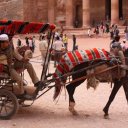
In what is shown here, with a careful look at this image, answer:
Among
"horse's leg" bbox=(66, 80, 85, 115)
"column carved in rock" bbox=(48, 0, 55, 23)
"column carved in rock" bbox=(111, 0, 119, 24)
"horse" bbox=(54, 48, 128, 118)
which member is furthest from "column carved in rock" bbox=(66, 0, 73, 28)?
"horse" bbox=(54, 48, 128, 118)

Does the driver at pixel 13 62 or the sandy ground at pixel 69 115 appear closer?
the sandy ground at pixel 69 115

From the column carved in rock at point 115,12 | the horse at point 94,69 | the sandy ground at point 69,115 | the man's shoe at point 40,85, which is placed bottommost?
the sandy ground at point 69,115

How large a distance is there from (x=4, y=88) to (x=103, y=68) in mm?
2154

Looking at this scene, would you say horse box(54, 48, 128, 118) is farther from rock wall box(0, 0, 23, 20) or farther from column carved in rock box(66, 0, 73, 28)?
rock wall box(0, 0, 23, 20)

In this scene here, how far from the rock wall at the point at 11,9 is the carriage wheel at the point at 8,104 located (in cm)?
4538

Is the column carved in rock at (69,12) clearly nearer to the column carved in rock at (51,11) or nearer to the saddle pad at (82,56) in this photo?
the column carved in rock at (51,11)

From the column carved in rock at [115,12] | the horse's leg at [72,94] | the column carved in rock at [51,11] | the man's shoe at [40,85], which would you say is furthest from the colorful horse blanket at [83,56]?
the column carved in rock at [51,11]

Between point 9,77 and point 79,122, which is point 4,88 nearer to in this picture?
point 9,77

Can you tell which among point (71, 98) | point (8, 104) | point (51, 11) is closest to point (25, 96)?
point (8, 104)

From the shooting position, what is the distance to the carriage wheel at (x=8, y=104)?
8.07 metres

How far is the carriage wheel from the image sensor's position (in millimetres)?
8070

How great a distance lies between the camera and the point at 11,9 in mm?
55688

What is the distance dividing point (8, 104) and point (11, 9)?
160 feet

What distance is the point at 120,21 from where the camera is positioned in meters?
42.4
